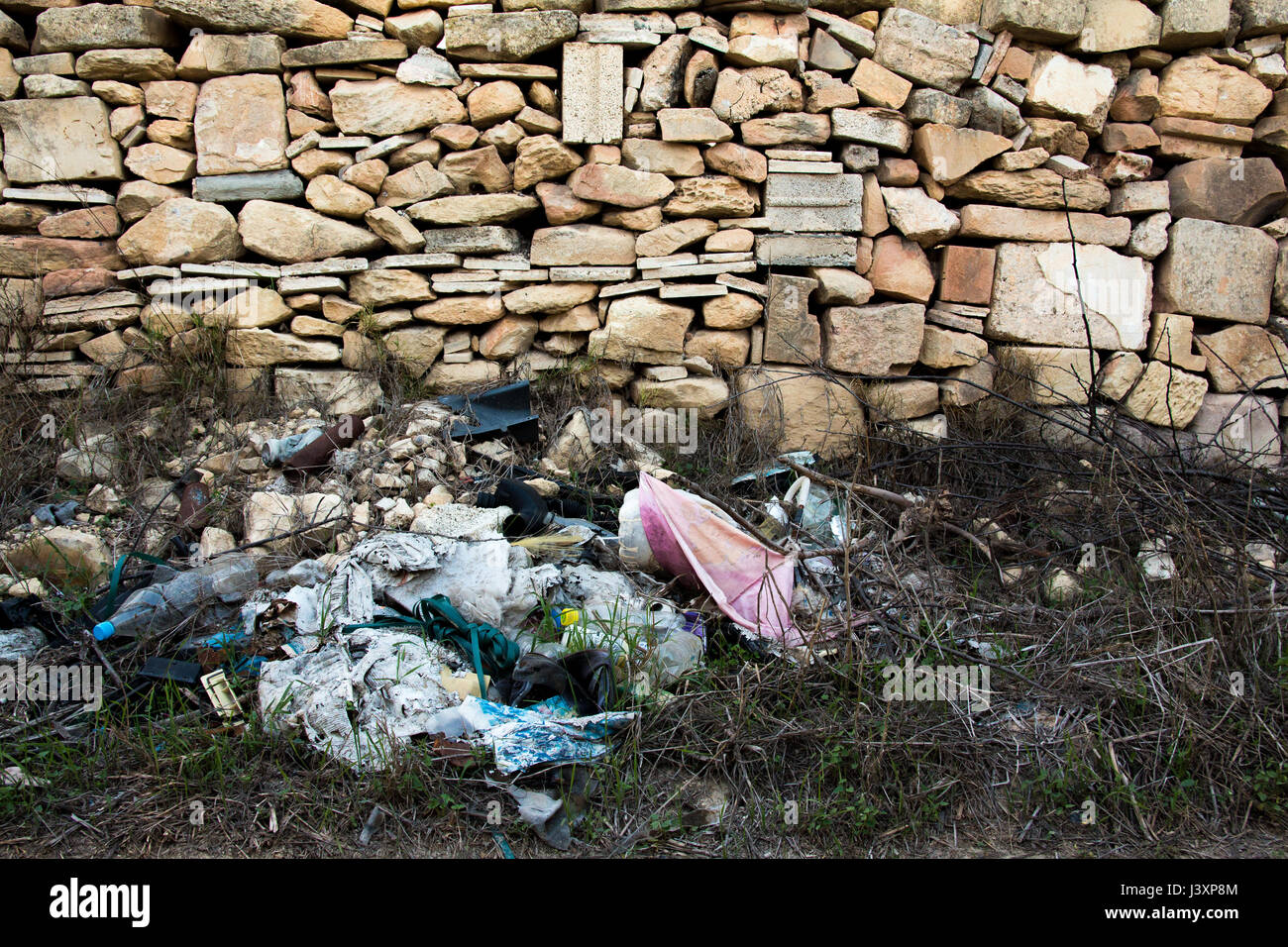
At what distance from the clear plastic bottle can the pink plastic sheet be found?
60.5 inches

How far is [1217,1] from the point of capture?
14.8 ft

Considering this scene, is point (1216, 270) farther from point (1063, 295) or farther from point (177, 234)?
point (177, 234)

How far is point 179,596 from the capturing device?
3.01 metres

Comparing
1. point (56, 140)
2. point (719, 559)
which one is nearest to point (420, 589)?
point (719, 559)

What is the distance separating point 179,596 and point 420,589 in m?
0.84

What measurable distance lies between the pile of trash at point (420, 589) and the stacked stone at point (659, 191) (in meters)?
0.66

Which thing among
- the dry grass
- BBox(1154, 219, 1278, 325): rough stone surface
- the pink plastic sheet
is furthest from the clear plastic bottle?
BBox(1154, 219, 1278, 325): rough stone surface

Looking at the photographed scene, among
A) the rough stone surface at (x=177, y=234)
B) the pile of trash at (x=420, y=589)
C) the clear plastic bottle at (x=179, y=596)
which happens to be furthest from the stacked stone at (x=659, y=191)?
the clear plastic bottle at (x=179, y=596)

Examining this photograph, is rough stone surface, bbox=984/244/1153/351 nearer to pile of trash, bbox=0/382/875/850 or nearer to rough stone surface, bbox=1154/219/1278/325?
rough stone surface, bbox=1154/219/1278/325

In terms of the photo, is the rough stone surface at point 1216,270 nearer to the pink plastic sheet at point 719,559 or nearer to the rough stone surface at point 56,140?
the pink plastic sheet at point 719,559

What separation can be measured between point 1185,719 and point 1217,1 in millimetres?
4062

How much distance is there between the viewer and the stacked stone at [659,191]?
427 centimetres

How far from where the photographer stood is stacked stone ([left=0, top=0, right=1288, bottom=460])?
4.27m
